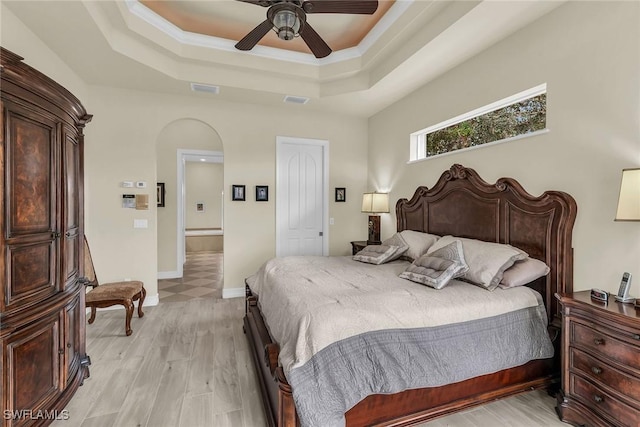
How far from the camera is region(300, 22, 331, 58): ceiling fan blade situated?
244cm

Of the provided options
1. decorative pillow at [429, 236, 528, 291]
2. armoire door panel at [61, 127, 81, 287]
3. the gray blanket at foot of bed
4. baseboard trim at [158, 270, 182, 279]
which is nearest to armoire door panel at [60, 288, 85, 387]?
armoire door panel at [61, 127, 81, 287]

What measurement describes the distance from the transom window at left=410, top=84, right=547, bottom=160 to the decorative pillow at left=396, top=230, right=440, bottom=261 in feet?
3.57

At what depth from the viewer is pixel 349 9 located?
2.24 metres

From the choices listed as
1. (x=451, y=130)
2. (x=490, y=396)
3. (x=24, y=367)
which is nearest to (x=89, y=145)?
(x=24, y=367)

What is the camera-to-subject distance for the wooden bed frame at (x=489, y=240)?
1.77 m

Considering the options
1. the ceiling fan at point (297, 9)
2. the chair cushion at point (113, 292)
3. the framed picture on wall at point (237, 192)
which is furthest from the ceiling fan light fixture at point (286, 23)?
the chair cushion at point (113, 292)

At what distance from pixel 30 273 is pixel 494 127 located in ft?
12.8

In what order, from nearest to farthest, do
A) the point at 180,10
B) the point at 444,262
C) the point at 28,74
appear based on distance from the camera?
1. the point at 28,74
2. the point at 444,262
3. the point at 180,10

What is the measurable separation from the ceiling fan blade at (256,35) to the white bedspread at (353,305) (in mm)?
2063

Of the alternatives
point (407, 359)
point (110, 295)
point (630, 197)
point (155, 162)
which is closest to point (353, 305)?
point (407, 359)

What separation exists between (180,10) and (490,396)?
4.36 meters

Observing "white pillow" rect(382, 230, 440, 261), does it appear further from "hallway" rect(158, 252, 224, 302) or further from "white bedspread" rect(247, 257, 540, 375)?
"hallway" rect(158, 252, 224, 302)

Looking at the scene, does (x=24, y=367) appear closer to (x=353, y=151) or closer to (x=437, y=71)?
(x=437, y=71)

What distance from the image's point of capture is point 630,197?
5.74 feet
